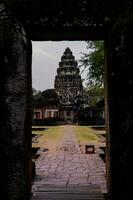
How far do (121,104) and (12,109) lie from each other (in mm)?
1501

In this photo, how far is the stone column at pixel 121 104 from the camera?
586 centimetres

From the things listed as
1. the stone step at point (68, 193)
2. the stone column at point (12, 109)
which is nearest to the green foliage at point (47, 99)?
the stone step at point (68, 193)

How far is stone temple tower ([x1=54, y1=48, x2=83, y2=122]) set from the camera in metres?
59.1

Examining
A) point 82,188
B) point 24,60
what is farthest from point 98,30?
point 82,188

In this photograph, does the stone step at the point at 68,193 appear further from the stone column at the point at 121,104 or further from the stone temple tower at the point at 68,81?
the stone temple tower at the point at 68,81

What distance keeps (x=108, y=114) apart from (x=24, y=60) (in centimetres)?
142

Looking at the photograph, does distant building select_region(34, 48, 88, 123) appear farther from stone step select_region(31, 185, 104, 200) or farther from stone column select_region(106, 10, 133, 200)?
stone column select_region(106, 10, 133, 200)

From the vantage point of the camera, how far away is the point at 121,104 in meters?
5.93

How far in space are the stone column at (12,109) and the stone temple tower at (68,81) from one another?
167ft

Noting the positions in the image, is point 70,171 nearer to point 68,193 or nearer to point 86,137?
point 68,193

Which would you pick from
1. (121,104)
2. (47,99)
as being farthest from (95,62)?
(47,99)

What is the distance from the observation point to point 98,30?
20.1ft

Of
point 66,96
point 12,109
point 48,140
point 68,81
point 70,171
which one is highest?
point 68,81

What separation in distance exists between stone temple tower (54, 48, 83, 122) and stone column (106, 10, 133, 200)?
50837mm
